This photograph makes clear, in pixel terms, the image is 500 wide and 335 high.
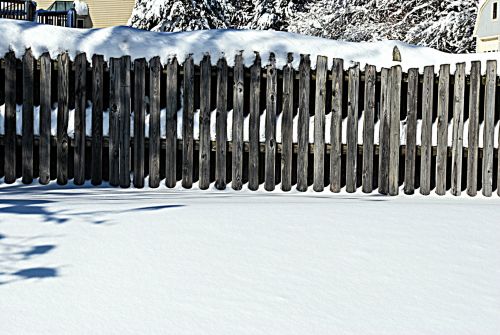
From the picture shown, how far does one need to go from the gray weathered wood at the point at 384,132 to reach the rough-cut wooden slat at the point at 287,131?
1029mm

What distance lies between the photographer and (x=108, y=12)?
36938mm

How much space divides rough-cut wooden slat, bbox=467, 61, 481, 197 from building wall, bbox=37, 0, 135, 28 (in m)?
30.4

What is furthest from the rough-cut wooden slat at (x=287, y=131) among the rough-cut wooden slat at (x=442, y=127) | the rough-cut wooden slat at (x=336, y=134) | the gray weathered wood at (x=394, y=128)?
the rough-cut wooden slat at (x=442, y=127)

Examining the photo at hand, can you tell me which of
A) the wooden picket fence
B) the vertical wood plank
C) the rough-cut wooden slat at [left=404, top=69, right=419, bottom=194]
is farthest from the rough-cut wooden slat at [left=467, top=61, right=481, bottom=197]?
the vertical wood plank

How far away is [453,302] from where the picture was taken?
3.89 meters

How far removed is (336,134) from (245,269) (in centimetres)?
419

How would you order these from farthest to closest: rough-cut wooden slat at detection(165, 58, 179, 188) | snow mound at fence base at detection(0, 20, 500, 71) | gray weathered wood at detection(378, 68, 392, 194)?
snow mound at fence base at detection(0, 20, 500, 71) < gray weathered wood at detection(378, 68, 392, 194) < rough-cut wooden slat at detection(165, 58, 179, 188)

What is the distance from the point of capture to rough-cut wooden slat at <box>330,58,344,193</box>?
816cm

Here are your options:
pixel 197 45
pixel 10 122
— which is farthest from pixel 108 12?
pixel 10 122

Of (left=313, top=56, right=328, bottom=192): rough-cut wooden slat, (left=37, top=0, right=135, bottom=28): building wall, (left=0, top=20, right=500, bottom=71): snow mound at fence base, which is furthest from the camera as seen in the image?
(left=37, top=0, right=135, bottom=28): building wall

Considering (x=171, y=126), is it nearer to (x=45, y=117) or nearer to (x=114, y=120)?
(x=114, y=120)

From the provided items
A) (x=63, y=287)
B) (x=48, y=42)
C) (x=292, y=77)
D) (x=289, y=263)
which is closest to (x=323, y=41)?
(x=292, y=77)

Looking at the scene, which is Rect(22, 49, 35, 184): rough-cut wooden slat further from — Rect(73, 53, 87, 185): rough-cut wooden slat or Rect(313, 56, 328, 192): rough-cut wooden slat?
Rect(313, 56, 328, 192): rough-cut wooden slat

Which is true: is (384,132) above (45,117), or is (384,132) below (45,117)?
below
